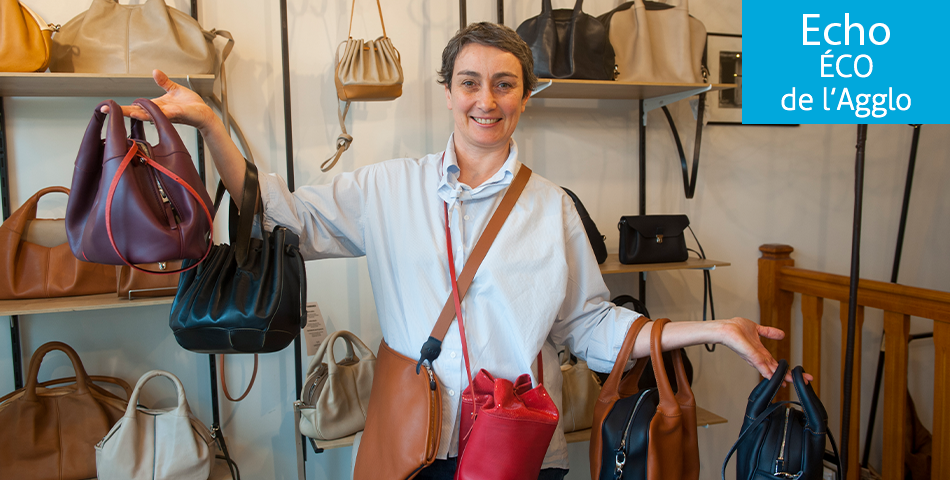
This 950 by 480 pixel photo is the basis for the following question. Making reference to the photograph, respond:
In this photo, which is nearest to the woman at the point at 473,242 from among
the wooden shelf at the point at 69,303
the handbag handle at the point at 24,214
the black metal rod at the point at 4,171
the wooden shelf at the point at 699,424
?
the wooden shelf at the point at 699,424

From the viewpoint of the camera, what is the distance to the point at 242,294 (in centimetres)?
110

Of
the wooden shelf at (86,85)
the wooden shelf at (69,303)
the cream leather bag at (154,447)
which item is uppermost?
the wooden shelf at (86,85)

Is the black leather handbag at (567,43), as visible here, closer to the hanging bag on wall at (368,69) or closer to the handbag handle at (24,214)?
the hanging bag on wall at (368,69)

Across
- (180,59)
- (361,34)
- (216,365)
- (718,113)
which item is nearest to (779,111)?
(718,113)

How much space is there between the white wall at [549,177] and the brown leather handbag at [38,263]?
0.20 metres

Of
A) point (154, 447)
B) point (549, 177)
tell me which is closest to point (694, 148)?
point (549, 177)

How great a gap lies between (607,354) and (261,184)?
2.92 ft

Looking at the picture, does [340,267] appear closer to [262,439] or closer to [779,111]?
[262,439]

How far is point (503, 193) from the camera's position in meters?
1.39

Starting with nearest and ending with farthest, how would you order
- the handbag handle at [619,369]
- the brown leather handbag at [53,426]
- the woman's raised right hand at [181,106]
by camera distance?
the woman's raised right hand at [181,106] < the handbag handle at [619,369] < the brown leather handbag at [53,426]

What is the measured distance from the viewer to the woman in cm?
128

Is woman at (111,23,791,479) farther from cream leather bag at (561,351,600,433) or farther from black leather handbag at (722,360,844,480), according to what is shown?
cream leather bag at (561,351,600,433)

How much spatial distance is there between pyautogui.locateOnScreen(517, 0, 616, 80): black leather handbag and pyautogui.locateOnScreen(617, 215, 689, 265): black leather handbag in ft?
1.87

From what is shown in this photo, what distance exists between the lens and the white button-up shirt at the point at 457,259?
1.28 meters
